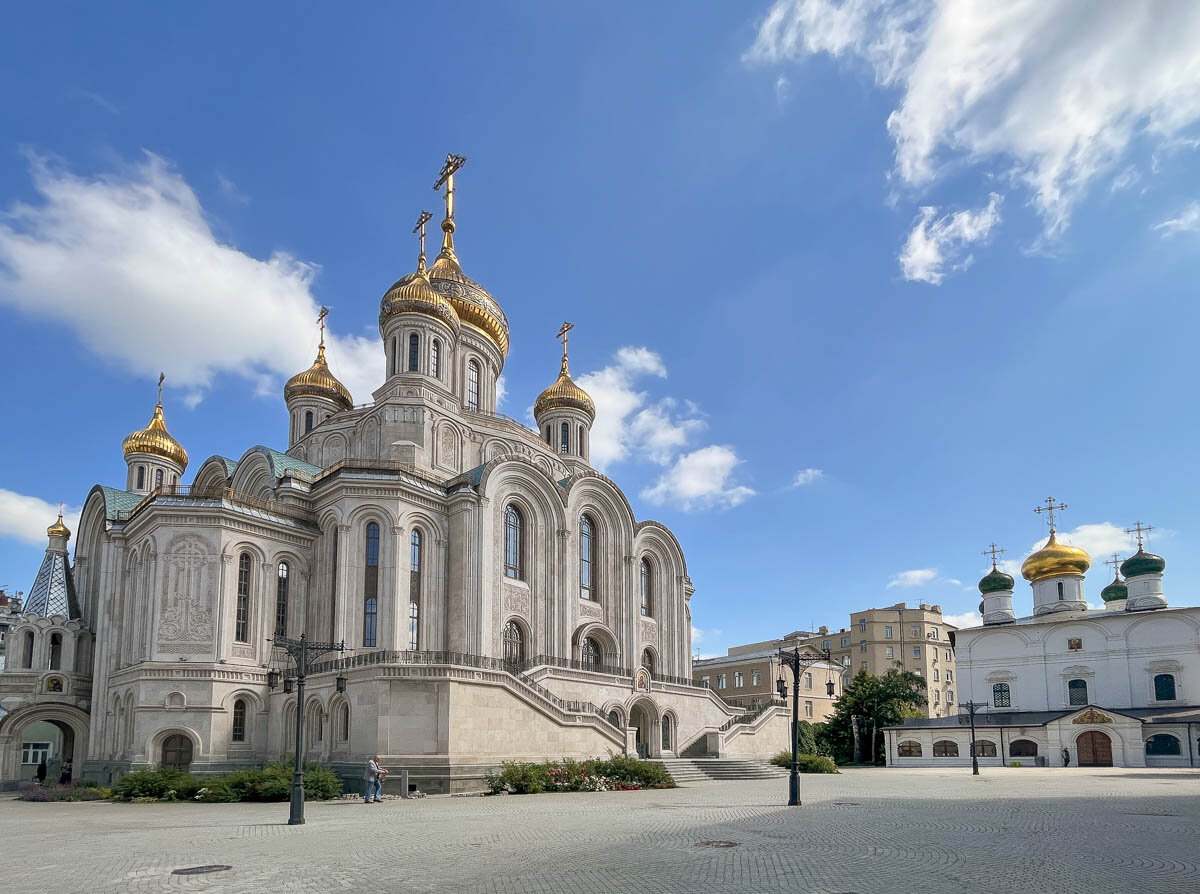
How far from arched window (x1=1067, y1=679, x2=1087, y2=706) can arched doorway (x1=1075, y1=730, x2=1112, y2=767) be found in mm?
6032

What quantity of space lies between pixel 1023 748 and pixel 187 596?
40533 millimetres

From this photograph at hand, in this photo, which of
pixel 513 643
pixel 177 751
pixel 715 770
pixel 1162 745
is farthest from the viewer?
pixel 1162 745

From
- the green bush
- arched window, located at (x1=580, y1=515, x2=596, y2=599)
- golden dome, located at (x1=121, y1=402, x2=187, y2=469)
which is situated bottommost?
the green bush

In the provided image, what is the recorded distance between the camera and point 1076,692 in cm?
5028

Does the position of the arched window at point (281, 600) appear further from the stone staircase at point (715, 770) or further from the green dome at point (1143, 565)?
the green dome at point (1143, 565)

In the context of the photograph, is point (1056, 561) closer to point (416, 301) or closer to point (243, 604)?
point (416, 301)

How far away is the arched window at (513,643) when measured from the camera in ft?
119

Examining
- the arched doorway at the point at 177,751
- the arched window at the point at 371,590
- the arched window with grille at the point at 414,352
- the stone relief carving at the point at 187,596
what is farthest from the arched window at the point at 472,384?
the arched doorway at the point at 177,751

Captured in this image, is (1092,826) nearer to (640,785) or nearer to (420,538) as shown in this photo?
(640,785)

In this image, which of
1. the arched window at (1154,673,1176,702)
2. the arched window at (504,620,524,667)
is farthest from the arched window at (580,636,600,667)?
the arched window at (1154,673,1176,702)

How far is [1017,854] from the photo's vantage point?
39.6 ft

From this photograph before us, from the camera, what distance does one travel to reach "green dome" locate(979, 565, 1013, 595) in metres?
57.2

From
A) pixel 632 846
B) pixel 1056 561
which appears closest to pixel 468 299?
pixel 632 846

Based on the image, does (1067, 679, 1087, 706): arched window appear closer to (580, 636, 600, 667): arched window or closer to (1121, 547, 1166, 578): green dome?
(1121, 547, 1166, 578): green dome
